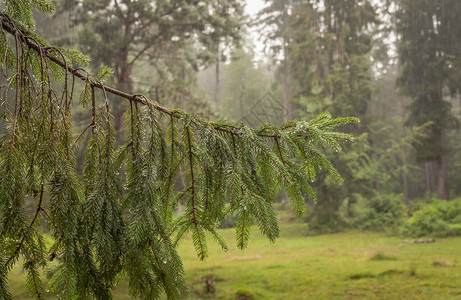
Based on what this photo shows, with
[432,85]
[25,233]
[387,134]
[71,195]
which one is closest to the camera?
[25,233]

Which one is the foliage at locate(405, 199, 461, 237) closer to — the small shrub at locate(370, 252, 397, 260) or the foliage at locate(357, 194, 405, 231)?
the foliage at locate(357, 194, 405, 231)

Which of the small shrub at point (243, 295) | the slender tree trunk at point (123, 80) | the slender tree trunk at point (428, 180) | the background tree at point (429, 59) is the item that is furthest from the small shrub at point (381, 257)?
the slender tree trunk at point (428, 180)

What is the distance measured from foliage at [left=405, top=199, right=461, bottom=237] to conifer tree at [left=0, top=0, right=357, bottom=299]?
43.4 ft

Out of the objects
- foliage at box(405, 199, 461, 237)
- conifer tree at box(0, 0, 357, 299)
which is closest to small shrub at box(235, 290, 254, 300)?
conifer tree at box(0, 0, 357, 299)

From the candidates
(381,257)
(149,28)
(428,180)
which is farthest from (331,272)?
(428,180)

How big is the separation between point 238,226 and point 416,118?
1933cm

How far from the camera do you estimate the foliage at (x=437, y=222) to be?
12930 mm

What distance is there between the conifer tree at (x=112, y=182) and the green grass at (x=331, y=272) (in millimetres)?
4796

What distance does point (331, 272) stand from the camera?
868cm

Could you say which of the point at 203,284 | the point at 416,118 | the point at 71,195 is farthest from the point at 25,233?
the point at 416,118

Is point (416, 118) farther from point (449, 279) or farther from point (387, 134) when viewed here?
point (449, 279)

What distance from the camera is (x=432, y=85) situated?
59.1 ft

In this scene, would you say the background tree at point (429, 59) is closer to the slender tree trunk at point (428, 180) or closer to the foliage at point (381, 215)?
the foliage at point (381, 215)

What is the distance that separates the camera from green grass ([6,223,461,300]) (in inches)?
280
